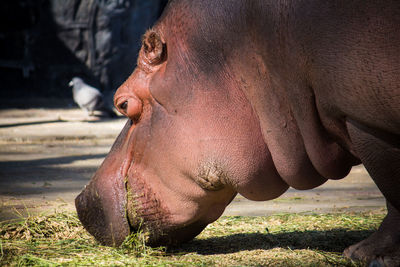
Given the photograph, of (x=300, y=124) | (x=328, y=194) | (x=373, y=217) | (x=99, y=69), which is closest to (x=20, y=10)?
(x=99, y=69)

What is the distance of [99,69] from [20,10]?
1.92 m

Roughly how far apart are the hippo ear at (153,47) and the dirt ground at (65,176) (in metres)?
1.22

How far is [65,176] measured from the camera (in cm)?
466

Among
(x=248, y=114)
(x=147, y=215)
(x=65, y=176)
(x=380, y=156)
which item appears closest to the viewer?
(x=380, y=156)

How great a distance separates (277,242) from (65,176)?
2449 millimetres

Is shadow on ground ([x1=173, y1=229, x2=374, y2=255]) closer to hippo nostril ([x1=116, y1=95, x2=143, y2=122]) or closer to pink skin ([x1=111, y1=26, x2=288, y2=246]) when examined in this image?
pink skin ([x1=111, y1=26, x2=288, y2=246])

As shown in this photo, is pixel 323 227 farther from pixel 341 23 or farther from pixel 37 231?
pixel 341 23

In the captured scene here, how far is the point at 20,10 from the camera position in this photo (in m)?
11.9

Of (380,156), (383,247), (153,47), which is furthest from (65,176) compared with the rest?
(380,156)

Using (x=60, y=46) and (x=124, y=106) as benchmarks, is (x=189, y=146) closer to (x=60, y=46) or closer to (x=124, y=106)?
(x=124, y=106)

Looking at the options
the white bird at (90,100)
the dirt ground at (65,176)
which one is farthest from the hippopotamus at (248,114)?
the white bird at (90,100)

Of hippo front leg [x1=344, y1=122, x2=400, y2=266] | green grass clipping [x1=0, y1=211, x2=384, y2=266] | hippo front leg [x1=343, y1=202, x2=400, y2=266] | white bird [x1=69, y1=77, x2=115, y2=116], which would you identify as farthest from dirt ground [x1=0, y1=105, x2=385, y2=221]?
hippo front leg [x1=344, y1=122, x2=400, y2=266]

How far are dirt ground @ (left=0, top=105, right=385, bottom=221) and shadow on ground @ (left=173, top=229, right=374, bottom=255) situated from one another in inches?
22.9

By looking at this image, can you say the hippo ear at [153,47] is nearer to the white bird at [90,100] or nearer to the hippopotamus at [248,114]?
the hippopotamus at [248,114]
